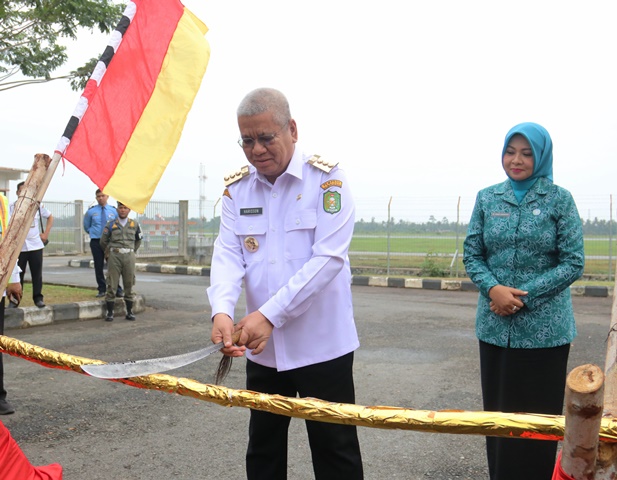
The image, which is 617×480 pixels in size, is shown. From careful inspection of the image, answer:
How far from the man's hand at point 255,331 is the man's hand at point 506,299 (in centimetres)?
101

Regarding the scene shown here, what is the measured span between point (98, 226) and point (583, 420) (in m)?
9.42

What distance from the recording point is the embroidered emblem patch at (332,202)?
2.27 metres

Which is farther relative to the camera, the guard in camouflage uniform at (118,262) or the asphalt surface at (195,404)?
the guard in camouflage uniform at (118,262)

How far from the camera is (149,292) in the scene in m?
11.1

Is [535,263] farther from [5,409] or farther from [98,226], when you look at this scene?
[98,226]

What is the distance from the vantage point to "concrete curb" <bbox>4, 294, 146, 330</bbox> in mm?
7238

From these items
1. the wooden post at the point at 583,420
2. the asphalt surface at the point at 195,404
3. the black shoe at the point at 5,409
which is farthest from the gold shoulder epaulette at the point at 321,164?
the black shoe at the point at 5,409

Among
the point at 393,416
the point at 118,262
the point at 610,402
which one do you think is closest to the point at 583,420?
the point at 610,402

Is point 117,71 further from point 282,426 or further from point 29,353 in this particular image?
point 282,426

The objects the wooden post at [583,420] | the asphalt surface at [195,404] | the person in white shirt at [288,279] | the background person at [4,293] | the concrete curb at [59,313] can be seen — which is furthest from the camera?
the concrete curb at [59,313]

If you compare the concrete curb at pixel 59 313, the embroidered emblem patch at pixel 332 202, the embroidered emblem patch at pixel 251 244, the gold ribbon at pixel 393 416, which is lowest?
the concrete curb at pixel 59 313

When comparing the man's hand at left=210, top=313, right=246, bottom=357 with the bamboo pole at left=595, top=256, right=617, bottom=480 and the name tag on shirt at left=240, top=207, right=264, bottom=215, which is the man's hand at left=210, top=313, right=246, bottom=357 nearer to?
the name tag on shirt at left=240, top=207, right=264, bottom=215

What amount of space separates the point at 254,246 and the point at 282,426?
729mm

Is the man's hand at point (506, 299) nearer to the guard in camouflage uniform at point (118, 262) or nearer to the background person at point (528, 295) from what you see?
the background person at point (528, 295)
